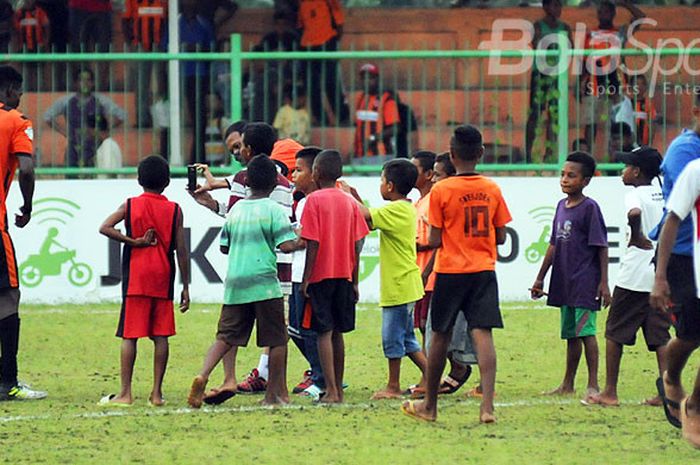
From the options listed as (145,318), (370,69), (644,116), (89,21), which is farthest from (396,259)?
(89,21)

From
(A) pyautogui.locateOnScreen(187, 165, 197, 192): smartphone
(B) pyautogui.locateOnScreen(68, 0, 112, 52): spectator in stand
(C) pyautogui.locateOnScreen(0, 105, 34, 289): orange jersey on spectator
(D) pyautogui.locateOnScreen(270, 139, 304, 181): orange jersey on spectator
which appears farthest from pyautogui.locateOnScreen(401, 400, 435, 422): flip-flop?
(B) pyautogui.locateOnScreen(68, 0, 112, 52): spectator in stand

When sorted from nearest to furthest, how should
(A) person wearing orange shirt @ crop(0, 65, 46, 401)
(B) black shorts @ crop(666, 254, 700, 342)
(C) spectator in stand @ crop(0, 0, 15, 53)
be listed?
(B) black shorts @ crop(666, 254, 700, 342) < (A) person wearing orange shirt @ crop(0, 65, 46, 401) < (C) spectator in stand @ crop(0, 0, 15, 53)

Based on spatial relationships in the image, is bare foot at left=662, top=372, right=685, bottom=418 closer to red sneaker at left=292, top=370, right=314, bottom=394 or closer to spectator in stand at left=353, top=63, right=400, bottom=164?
red sneaker at left=292, top=370, right=314, bottom=394

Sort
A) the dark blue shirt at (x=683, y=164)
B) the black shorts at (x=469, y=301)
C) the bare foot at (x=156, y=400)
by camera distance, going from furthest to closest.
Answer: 1. the bare foot at (x=156, y=400)
2. the black shorts at (x=469, y=301)
3. the dark blue shirt at (x=683, y=164)

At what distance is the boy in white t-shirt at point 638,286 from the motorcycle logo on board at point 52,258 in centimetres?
676

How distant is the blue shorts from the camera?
971 centimetres

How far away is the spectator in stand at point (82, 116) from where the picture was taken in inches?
→ 601

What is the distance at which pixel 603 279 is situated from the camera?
959cm

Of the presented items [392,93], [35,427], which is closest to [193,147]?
[392,93]

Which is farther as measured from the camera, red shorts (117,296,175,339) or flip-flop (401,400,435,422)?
red shorts (117,296,175,339)

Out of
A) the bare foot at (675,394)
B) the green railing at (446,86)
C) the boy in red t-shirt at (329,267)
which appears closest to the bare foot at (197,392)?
the boy in red t-shirt at (329,267)

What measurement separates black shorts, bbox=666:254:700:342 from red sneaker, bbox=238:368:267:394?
116 inches

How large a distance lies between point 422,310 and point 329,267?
1176 millimetres

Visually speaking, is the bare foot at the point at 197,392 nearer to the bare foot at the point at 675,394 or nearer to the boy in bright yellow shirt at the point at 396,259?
the boy in bright yellow shirt at the point at 396,259
